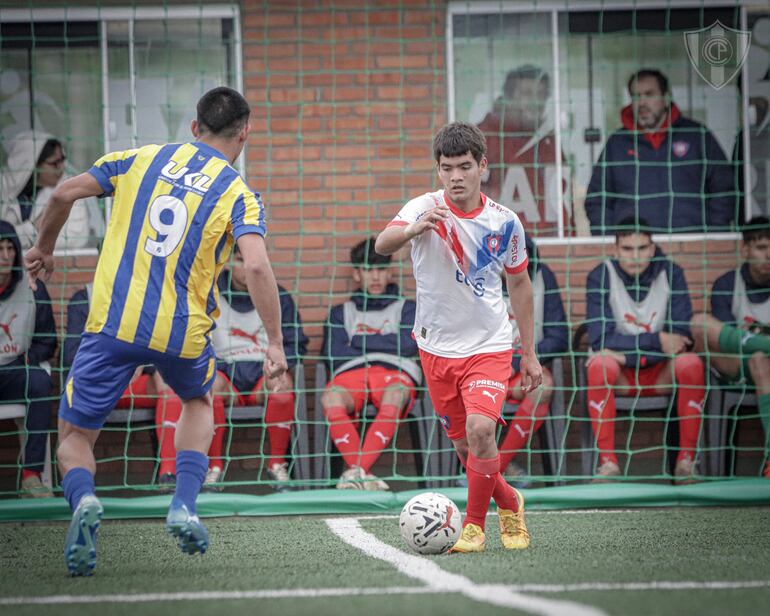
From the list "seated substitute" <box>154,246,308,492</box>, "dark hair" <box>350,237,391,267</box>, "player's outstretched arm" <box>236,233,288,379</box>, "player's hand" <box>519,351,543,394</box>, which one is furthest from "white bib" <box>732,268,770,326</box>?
"player's outstretched arm" <box>236,233,288,379</box>

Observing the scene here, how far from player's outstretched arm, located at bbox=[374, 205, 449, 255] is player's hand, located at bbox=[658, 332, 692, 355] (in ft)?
9.56

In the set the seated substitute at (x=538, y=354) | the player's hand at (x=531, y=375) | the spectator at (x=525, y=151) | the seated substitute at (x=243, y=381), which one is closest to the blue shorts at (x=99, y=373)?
the player's hand at (x=531, y=375)

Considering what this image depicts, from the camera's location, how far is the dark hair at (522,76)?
7.81 metres

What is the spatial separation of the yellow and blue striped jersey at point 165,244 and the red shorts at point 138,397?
2.78m

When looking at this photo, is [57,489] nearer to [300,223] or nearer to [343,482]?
[343,482]

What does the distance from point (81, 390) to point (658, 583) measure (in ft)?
6.91

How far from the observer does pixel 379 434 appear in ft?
21.6

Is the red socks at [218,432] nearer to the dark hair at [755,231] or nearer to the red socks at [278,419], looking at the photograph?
the red socks at [278,419]

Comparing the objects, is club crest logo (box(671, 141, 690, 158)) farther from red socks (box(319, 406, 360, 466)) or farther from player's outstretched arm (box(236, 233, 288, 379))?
player's outstretched arm (box(236, 233, 288, 379))

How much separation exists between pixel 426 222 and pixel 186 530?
145 cm

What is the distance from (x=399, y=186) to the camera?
7.67 meters

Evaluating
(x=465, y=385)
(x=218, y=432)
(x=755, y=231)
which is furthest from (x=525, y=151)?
(x=465, y=385)

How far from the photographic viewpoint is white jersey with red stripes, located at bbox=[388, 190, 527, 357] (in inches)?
181

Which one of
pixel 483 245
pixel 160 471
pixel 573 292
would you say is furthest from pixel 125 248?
pixel 573 292
